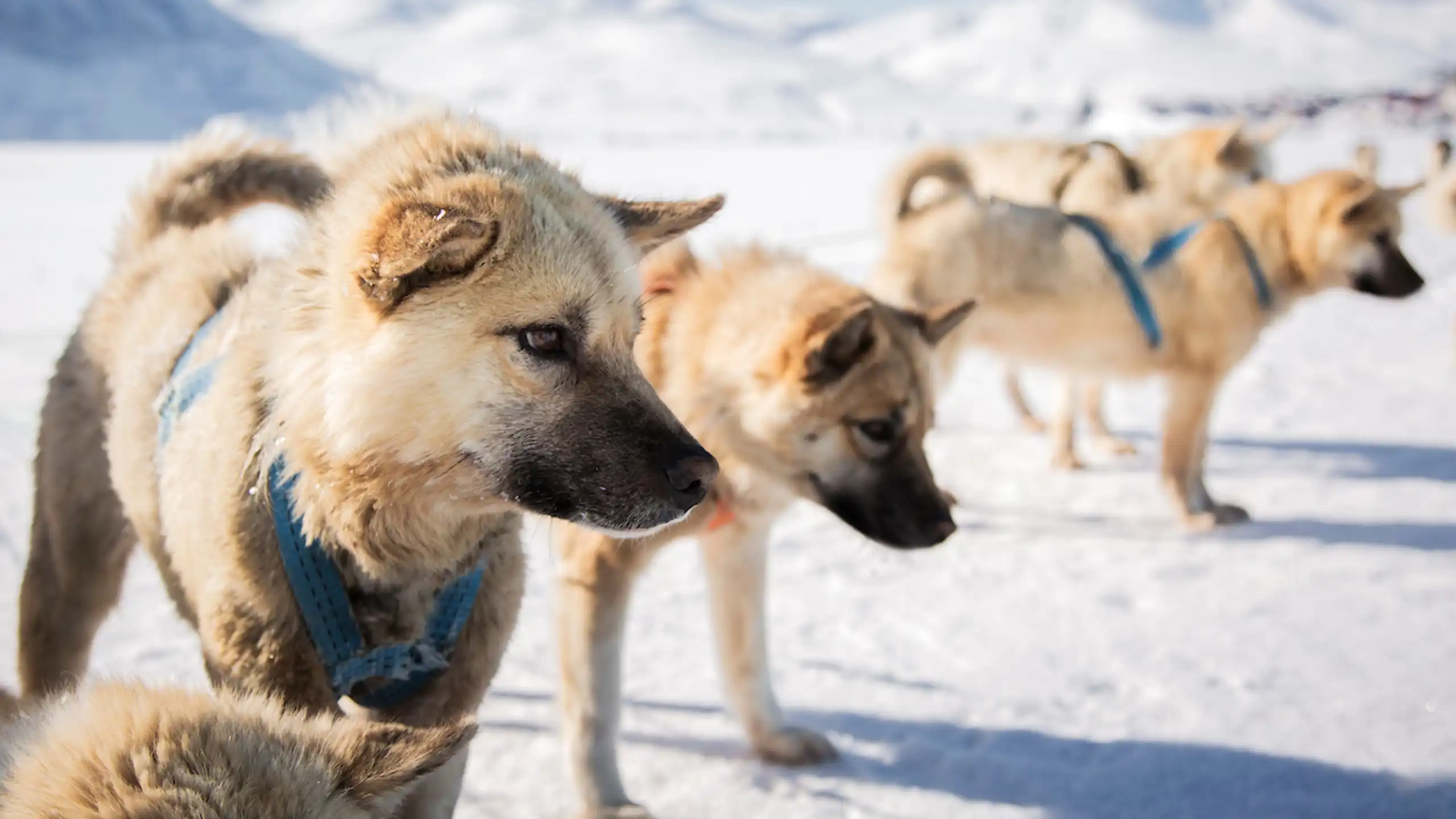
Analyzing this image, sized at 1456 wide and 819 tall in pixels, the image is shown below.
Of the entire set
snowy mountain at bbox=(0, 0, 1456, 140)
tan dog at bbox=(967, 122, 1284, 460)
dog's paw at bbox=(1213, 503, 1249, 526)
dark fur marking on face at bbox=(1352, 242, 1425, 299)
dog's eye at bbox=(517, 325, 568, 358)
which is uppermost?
dog's eye at bbox=(517, 325, 568, 358)

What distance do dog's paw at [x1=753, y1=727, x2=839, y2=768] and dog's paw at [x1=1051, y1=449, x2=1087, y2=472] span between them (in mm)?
2834

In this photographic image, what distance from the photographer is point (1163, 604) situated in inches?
142

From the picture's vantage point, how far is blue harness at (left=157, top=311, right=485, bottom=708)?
166 centimetres

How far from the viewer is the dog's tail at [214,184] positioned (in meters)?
2.35

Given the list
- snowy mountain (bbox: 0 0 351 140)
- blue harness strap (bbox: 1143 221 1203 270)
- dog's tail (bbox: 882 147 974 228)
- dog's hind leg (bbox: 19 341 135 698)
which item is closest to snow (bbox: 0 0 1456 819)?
dog's hind leg (bbox: 19 341 135 698)

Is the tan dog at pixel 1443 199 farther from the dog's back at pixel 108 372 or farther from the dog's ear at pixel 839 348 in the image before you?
the dog's back at pixel 108 372

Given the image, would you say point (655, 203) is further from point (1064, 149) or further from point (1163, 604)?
point (1064, 149)

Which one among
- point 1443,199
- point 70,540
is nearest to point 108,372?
point 70,540

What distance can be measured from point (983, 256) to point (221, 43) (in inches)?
3114

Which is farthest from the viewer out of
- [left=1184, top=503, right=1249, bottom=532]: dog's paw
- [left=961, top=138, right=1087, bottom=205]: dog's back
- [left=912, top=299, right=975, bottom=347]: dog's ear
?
[left=961, top=138, right=1087, bottom=205]: dog's back

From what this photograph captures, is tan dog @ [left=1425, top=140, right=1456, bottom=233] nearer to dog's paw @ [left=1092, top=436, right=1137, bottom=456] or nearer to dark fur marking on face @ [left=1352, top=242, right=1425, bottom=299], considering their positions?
dark fur marking on face @ [left=1352, top=242, right=1425, bottom=299]

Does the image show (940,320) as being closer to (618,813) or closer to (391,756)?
(618,813)

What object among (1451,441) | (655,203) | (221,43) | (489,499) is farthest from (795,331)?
(221,43)

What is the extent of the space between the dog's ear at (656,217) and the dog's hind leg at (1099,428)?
380cm
